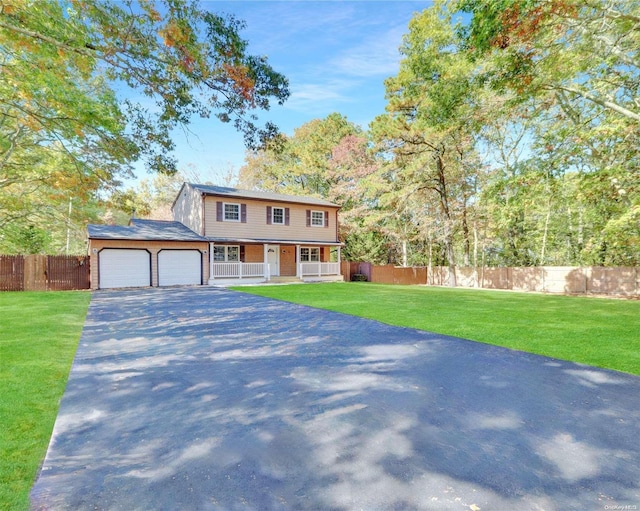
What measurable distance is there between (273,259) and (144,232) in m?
7.46

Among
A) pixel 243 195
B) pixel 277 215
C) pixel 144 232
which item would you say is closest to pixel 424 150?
pixel 277 215

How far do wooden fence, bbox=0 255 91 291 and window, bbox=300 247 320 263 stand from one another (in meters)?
12.1

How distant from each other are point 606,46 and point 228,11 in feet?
32.0

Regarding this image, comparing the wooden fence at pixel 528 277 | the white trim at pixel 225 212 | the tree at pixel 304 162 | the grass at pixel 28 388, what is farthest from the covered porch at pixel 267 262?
the grass at pixel 28 388

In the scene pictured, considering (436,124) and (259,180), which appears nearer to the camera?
(436,124)

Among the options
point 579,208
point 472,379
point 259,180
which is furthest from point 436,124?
point 259,180

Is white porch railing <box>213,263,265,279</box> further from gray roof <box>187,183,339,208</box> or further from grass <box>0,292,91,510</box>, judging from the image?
grass <box>0,292,91,510</box>

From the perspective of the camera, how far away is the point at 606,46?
9.32m

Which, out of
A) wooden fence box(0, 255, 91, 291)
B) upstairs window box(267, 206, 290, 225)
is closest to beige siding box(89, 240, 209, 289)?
wooden fence box(0, 255, 91, 291)

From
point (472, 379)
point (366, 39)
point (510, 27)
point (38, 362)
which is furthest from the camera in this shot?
point (366, 39)

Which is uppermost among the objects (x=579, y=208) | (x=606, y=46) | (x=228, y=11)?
(x=606, y=46)

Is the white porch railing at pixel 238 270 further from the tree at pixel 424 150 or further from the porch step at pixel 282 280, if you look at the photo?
the tree at pixel 424 150

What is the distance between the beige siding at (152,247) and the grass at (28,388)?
8.26 m

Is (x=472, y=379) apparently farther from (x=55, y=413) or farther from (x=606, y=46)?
(x=606, y=46)
